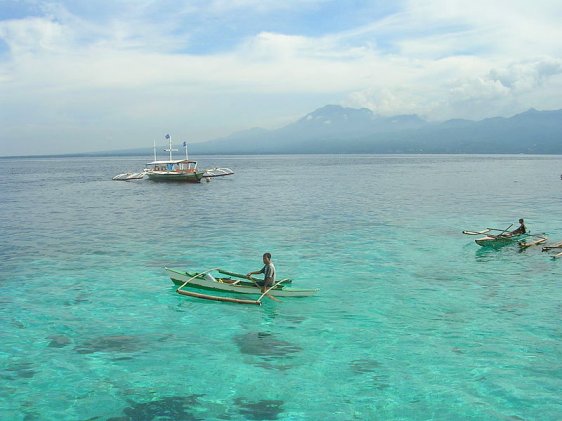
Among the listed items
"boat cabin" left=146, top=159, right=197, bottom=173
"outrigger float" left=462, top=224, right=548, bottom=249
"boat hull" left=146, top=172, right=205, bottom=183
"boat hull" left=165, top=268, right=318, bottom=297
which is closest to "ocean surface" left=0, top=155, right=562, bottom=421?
"boat hull" left=165, top=268, right=318, bottom=297

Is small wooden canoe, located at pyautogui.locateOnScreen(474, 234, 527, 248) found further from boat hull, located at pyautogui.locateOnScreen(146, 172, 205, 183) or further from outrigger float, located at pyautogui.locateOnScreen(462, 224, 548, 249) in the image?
boat hull, located at pyautogui.locateOnScreen(146, 172, 205, 183)

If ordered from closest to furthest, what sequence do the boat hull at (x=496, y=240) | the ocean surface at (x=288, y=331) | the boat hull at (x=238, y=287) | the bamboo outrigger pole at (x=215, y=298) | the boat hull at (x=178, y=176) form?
the ocean surface at (x=288, y=331) → the bamboo outrigger pole at (x=215, y=298) → the boat hull at (x=238, y=287) → the boat hull at (x=496, y=240) → the boat hull at (x=178, y=176)

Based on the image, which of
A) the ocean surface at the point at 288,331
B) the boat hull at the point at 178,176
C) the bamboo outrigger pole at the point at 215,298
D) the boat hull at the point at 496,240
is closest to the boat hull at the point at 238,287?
the ocean surface at the point at 288,331

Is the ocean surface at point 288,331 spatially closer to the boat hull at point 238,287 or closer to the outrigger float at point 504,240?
the boat hull at point 238,287

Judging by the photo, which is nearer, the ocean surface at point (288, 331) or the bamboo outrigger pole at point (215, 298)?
the ocean surface at point (288, 331)

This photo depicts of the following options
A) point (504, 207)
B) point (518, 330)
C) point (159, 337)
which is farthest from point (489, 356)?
point (504, 207)

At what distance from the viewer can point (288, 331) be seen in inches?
878

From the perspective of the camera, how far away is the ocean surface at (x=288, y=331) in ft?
53.9

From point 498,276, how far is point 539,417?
1651 cm

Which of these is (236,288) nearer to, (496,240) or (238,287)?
(238,287)

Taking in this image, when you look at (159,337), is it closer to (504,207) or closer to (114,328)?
(114,328)

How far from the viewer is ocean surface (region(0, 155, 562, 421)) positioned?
16.4 metres

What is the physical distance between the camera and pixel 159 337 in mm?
21703

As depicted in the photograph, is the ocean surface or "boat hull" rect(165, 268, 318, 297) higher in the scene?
"boat hull" rect(165, 268, 318, 297)
